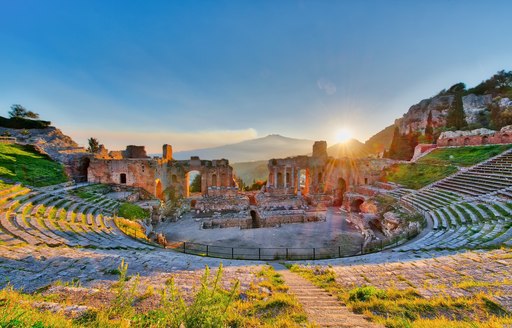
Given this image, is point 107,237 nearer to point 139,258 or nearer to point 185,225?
point 139,258

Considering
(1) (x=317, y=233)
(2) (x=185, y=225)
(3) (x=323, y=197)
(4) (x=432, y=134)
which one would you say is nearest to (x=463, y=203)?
(1) (x=317, y=233)

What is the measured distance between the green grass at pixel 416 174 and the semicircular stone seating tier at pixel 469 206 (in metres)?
1.47

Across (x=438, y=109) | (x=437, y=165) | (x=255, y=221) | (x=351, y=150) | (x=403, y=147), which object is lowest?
(x=255, y=221)

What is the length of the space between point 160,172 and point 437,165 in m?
32.8

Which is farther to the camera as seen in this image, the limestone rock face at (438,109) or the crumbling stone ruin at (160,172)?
the limestone rock face at (438,109)

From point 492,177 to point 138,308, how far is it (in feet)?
79.1

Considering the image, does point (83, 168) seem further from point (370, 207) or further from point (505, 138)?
point (505, 138)

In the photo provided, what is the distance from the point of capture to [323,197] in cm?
2853

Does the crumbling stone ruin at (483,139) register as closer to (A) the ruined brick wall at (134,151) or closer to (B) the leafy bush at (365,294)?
(B) the leafy bush at (365,294)

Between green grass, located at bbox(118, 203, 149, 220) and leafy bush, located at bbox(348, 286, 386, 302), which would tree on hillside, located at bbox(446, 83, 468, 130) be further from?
green grass, located at bbox(118, 203, 149, 220)

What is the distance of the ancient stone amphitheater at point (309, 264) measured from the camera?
18.0 feet

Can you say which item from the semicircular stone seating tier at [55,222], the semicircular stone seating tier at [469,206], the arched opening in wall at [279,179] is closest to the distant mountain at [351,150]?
the arched opening in wall at [279,179]

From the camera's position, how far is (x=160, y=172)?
27016 mm

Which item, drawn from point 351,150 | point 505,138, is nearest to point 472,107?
point 505,138
